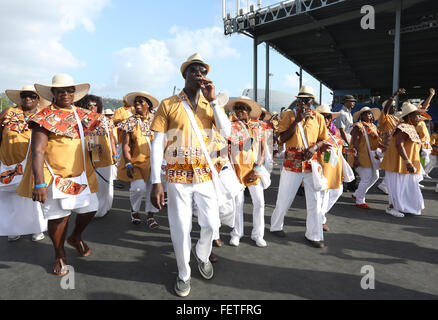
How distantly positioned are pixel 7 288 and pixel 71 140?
5.11 feet

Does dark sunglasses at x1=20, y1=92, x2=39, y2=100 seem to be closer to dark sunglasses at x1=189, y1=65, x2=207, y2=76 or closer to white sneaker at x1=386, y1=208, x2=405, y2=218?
dark sunglasses at x1=189, y1=65, x2=207, y2=76

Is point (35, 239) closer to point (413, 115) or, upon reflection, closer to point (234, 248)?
point (234, 248)

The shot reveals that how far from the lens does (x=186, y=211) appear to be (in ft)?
8.66

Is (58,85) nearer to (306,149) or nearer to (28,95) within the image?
(28,95)

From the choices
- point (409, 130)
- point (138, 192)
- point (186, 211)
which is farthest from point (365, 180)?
point (186, 211)

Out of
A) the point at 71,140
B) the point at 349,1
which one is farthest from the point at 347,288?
the point at 349,1

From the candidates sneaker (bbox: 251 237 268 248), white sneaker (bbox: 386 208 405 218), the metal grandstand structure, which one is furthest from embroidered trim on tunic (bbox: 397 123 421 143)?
the metal grandstand structure

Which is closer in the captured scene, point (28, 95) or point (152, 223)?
point (28, 95)

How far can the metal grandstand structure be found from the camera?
16922mm

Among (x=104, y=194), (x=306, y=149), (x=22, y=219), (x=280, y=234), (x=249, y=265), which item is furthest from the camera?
(x=104, y=194)

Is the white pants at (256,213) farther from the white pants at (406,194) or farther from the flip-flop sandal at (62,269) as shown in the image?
the white pants at (406,194)

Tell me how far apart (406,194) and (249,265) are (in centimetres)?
373

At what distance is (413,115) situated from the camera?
518 cm

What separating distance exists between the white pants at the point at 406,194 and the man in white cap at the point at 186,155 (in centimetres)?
414
